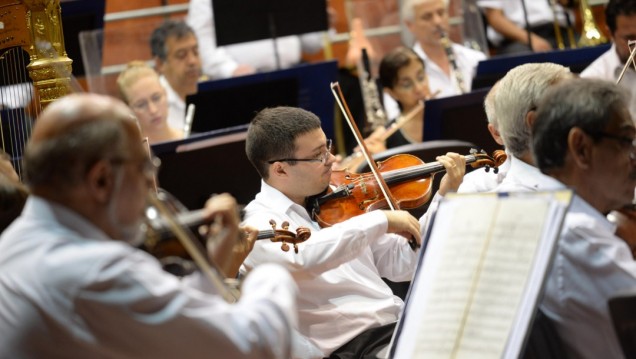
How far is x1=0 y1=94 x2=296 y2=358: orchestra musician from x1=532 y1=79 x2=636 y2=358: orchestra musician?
2.37 ft

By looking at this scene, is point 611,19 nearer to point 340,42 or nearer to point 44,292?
point 340,42

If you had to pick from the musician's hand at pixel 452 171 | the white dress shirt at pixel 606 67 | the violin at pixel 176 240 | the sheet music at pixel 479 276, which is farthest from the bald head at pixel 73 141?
the white dress shirt at pixel 606 67

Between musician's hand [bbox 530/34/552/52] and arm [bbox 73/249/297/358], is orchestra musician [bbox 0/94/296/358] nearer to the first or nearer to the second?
arm [bbox 73/249/297/358]

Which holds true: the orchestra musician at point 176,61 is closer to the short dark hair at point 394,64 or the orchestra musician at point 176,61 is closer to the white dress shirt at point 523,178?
the short dark hair at point 394,64

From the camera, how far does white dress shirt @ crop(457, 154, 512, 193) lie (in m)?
3.47

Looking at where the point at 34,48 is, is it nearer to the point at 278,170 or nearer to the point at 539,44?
the point at 278,170

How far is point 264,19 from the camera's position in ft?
21.3

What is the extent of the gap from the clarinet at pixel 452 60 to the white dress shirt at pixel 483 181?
2974 mm

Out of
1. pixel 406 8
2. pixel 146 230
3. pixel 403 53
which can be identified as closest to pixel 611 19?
pixel 403 53

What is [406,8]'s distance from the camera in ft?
23.9

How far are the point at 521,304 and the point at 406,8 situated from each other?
5364 mm

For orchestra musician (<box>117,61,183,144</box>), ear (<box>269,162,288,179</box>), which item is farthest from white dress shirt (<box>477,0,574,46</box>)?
ear (<box>269,162,288,179</box>)

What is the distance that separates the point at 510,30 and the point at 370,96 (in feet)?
4.91

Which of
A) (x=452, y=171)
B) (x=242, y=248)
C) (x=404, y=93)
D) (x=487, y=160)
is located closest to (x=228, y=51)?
(x=404, y=93)
